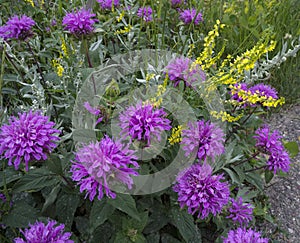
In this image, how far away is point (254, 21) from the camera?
2115 mm

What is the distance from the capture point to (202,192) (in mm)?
1015

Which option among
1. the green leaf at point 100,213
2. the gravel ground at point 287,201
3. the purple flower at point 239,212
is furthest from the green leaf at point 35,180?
the gravel ground at point 287,201

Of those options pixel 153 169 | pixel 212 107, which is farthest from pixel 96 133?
pixel 212 107

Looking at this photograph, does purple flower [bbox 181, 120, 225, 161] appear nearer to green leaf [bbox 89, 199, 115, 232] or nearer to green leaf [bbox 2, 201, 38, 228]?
green leaf [bbox 89, 199, 115, 232]

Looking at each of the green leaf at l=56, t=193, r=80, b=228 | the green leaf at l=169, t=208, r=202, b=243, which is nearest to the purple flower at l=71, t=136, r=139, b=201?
the green leaf at l=56, t=193, r=80, b=228

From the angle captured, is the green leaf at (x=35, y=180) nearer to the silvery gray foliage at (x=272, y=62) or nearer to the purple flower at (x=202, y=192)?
the purple flower at (x=202, y=192)

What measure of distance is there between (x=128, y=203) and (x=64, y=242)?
0.19 m

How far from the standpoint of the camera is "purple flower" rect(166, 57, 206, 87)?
1.20 meters

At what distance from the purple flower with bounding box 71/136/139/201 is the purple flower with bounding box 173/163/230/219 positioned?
0.23m

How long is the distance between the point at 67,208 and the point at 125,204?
0.21m

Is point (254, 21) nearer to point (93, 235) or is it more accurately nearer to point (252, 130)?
point (252, 130)

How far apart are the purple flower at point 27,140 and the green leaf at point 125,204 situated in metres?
0.22

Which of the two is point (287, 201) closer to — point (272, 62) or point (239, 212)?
point (239, 212)

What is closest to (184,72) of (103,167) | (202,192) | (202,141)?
(202,141)
